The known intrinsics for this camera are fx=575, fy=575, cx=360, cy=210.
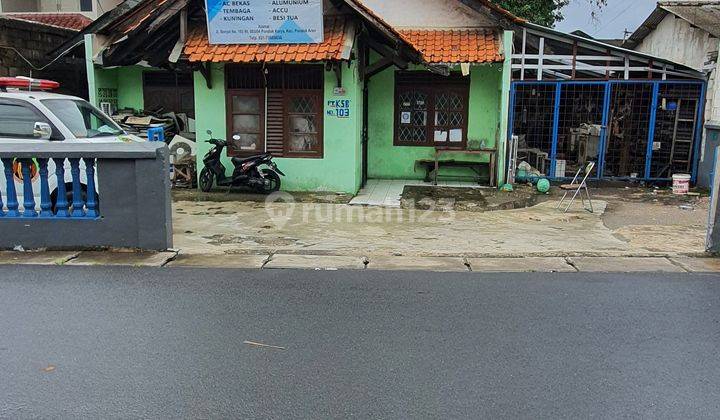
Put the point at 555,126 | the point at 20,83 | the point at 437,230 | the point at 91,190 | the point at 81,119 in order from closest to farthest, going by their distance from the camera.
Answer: the point at 91,190
the point at 20,83
the point at 81,119
the point at 437,230
the point at 555,126

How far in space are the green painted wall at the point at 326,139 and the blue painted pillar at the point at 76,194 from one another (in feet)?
17.2

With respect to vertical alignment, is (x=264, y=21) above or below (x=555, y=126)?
above

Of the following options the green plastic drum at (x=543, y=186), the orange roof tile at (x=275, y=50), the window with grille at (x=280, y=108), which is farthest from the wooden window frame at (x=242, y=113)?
the green plastic drum at (x=543, y=186)

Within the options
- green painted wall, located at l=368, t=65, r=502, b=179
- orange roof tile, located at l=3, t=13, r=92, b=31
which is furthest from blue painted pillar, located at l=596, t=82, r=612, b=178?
orange roof tile, located at l=3, t=13, r=92, b=31

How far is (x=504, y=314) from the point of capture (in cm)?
481

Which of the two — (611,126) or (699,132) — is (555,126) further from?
(699,132)

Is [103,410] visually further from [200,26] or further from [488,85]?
[488,85]

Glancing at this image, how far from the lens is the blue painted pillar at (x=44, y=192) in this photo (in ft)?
21.4

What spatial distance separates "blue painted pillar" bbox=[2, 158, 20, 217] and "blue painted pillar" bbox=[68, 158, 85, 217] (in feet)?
2.20

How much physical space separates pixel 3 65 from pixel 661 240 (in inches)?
504

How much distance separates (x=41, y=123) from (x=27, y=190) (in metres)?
1.47

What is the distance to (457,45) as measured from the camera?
39.2 ft

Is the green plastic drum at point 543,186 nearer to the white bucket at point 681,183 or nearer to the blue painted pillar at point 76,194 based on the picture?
the white bucket at point 681,183

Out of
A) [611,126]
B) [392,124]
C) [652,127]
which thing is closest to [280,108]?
[392,124]
